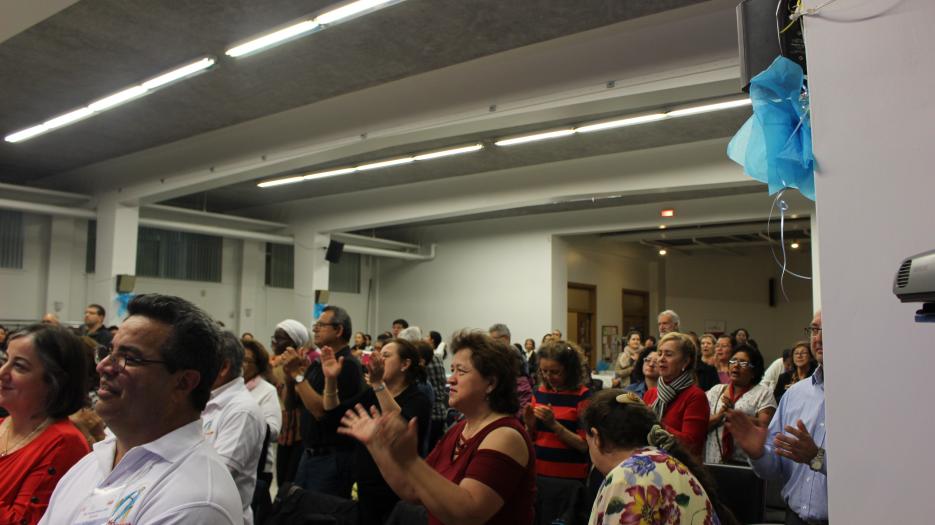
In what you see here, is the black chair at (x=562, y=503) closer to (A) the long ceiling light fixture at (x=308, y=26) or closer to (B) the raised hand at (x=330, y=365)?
(B) the raised hand at (x=330, y=365)

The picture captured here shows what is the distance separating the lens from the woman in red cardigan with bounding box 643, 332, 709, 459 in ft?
10.1

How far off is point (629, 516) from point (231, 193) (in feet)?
35.2

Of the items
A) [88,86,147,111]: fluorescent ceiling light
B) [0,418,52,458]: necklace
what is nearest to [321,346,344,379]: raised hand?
[0,418,52,458]: necklace

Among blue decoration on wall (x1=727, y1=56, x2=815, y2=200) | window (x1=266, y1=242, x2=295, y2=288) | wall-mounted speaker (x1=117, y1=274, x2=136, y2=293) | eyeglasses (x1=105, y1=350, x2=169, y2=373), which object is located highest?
window (x1=266, y1=242, x2=295, y2=288)

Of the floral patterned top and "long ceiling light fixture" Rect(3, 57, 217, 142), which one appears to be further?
"long ceiling light fixture" Rect(3, 57, 217, 142)

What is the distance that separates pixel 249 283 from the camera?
41.0 feet

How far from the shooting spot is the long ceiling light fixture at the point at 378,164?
798 centimetres

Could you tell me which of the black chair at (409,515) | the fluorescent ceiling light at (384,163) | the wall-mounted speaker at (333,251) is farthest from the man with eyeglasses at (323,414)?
the wall-mounted speaker at (333,251)

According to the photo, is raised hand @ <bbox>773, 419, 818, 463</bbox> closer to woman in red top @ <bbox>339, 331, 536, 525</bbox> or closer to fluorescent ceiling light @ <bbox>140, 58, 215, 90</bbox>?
woman in red top @ <bbox>339, 331, 536, 525</bbox>

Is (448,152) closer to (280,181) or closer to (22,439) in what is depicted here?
(280,181)

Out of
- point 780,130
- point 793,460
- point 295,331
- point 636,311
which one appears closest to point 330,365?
point 295,331

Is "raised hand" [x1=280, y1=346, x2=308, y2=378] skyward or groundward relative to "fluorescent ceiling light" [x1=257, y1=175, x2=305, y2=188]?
groundward

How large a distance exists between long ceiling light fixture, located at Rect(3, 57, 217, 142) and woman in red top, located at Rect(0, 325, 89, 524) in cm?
414

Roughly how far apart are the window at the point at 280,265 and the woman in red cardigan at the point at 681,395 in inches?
423
